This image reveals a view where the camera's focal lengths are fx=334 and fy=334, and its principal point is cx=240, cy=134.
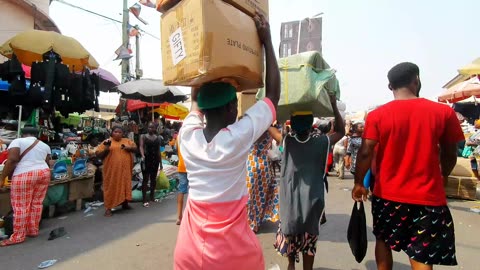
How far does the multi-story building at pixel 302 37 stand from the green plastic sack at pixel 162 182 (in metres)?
7.52

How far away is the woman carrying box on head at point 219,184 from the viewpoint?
4.96 ft

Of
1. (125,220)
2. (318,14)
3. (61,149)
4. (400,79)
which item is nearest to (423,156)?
(400,79)

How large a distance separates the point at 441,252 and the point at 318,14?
1309cm

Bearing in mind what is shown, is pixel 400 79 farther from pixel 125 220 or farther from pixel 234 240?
pixel 125 220

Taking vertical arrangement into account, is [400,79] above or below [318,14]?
below

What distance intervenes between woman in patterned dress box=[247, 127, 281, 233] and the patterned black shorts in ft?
7.70

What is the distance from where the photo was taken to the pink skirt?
1514 mm

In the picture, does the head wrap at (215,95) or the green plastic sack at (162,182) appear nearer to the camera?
the head wrap at (215,95)

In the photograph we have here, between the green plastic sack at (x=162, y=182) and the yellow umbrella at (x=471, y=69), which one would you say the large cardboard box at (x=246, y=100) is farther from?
the green plastic sack at (x=162, y=182)

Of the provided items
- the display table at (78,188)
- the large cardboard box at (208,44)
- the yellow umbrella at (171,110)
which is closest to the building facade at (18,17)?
the yellow umbrella at (171,110)

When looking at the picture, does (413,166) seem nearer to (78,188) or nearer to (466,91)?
(466,91)

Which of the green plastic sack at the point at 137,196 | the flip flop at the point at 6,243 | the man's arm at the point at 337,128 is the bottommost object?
the flip flop at the point at 6,243

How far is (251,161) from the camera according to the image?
474 centimetres

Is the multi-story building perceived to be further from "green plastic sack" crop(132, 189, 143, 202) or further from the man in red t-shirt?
the man in red t-shirt
